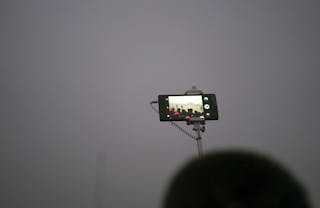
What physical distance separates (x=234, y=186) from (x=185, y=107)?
15.1 inches

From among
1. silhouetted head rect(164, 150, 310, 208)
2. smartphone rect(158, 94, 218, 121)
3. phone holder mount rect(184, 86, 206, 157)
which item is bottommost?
silhouetted head rect(164, 150, 310, 208)

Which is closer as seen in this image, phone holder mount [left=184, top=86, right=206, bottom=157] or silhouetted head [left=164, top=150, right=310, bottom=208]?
silhouetted head [left=164, top=150, right=310, bottom=208]

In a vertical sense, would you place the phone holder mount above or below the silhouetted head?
above

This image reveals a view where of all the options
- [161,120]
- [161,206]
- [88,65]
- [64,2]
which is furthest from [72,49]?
[161,206]

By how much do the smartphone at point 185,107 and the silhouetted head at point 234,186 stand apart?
19 centimetres

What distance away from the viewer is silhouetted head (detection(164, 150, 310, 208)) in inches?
32.2

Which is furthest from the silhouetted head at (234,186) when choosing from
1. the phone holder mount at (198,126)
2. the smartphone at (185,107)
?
the smartphone at (185,107)

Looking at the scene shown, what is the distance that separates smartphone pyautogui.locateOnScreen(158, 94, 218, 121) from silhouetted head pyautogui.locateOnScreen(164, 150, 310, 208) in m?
0.19

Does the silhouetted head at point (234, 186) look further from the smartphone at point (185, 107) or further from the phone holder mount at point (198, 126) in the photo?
the smartphone at point (185, 107)

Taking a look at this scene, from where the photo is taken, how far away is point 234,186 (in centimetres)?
85

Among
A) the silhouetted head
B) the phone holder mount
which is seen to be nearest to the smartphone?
the phone holder mount

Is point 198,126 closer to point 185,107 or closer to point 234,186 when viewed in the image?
point 185,107

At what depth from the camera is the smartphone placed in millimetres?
1090

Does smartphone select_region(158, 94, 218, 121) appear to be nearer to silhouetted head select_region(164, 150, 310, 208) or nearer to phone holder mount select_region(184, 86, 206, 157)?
phone holder mount select_region(184, 86, 206, 157)
